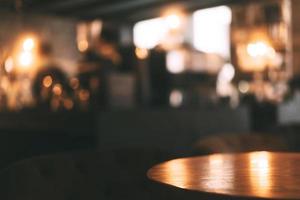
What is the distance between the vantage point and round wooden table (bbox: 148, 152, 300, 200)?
120 cm

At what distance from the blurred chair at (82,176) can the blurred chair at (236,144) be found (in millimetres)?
753

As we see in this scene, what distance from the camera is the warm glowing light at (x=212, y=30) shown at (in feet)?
45.2

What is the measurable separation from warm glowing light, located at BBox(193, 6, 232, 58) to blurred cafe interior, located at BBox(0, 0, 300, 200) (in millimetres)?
64

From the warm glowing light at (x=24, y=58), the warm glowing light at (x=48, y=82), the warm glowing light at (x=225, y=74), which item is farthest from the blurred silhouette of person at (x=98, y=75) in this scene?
the warm glowing light at (x=225, y=74)

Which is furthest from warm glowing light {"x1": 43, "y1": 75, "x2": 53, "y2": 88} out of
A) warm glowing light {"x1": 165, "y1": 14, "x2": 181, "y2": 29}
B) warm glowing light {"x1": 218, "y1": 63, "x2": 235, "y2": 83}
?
warm glowing light {"x1": 218, "y1": 63, "x2": 235, "y2": 83}

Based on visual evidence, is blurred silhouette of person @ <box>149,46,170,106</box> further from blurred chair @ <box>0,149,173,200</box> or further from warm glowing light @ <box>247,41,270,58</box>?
blurred chair @ <box>0,149,173,200</box>

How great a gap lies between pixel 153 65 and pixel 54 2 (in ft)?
13.6

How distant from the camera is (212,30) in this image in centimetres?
1455

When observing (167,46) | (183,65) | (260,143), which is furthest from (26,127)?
(183,65)

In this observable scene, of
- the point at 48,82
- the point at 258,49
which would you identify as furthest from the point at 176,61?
the point at 48,82

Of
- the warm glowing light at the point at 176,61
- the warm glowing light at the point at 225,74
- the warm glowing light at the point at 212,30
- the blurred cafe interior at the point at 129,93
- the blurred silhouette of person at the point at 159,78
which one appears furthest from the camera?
the warm glowing light at the point at 212,30

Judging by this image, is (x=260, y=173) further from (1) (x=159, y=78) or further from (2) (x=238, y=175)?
(1) (x=159, y=78)

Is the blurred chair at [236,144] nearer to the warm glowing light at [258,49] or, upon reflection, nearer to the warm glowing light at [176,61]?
the warm glowing light at [258,49]

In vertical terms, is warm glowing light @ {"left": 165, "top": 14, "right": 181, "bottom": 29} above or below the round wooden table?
above
